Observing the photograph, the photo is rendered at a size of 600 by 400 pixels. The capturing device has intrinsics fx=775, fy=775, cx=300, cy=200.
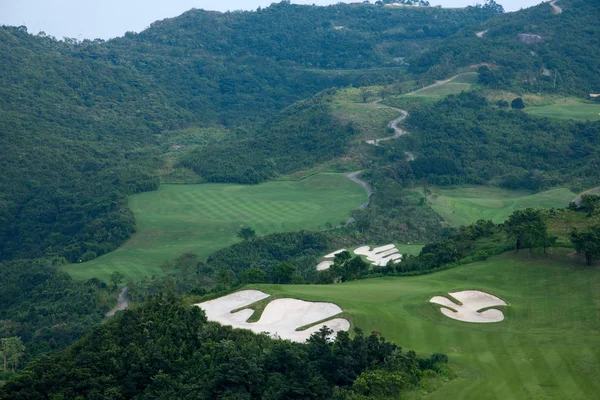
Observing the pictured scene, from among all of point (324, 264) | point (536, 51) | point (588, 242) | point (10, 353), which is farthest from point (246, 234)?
point (536, 51)

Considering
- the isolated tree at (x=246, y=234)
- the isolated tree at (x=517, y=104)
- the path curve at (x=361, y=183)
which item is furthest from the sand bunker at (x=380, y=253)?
the isolated tree at (x=517, y=104)

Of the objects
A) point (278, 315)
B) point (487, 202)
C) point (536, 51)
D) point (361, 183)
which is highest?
point (536, 51)

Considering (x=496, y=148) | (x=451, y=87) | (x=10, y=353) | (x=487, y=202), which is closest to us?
(x=10, y=353)

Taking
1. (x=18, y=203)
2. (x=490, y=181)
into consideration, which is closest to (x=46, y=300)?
(x=18, y=203)

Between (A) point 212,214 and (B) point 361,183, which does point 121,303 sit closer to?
(A) point 212,214

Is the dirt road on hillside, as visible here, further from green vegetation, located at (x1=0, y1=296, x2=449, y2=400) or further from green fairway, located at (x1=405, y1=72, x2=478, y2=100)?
green vegetation, located at (x1=0, y1=296, x2=449, y2=400)

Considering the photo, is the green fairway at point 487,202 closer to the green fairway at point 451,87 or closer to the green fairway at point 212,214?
the green fairway at point 212,214
